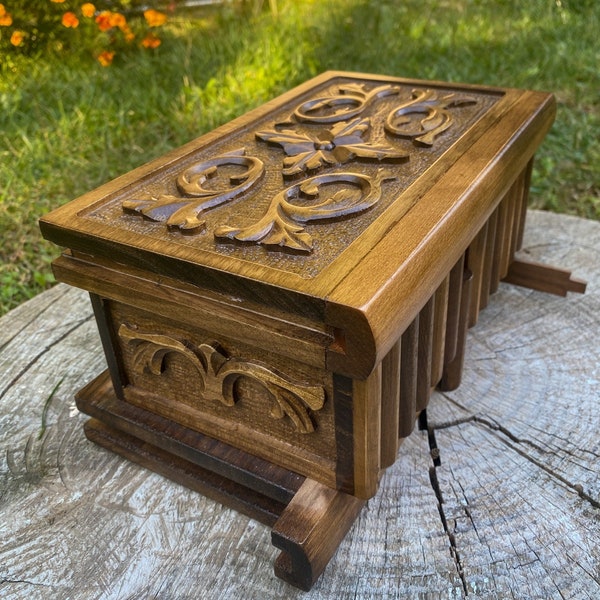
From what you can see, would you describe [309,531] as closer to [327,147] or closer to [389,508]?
[389,508]

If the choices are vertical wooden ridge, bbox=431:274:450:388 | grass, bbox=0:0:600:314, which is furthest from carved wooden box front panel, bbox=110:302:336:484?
grass, bbox=0:0:600:314

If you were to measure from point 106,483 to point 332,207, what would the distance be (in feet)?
2.11

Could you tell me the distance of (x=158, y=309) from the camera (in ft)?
3.45

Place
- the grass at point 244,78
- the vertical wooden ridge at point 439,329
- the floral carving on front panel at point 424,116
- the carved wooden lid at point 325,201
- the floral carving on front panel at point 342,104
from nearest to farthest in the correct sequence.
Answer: the carved wooden lid at point 325,201 < the vertical wooden ridge at point 439,329 < the floral carving on front panel at point 424,116 < the floral carving on front panel at point 342,104 < the grass at point 244,78

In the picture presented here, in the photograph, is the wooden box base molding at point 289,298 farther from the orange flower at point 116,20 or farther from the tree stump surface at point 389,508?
the orange flower at point 116,20

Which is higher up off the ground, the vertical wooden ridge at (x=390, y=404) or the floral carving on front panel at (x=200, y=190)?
the floral carving on front panel at (x=200, y=190)

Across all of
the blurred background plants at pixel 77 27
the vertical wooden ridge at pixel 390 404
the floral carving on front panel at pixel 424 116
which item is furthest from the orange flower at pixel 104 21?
the vertical wooden ridge at pixel 390 404

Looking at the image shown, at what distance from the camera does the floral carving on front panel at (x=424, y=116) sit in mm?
1363

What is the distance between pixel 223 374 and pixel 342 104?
2.65ft

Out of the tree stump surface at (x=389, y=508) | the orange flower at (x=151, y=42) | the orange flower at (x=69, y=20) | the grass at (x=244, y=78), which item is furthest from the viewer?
the orange flower at (x=151, y=42)

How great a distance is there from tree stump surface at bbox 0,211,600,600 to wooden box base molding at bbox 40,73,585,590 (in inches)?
2.2

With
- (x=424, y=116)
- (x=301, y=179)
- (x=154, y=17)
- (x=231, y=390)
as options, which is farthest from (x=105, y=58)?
(x=231, y=390)

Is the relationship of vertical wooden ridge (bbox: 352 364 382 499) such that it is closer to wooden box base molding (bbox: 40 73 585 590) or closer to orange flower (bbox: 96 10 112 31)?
wooden box base molding (bbox: 40 73 585 590)

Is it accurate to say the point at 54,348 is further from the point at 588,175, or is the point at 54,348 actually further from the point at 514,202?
the point at 588,175
